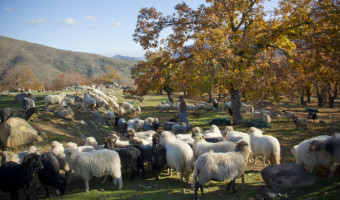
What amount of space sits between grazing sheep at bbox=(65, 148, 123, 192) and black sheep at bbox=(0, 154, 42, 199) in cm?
107

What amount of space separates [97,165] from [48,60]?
88.3 meters

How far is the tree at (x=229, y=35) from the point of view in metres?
12.8

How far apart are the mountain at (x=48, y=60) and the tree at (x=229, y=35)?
58989mm

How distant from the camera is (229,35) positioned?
14.5 metres

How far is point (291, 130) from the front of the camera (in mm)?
14445

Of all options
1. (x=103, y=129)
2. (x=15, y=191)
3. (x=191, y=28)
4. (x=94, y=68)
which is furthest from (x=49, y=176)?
(x=94, y=68)

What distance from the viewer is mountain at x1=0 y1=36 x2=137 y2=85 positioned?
7169cm

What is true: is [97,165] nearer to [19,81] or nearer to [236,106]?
[236,106]

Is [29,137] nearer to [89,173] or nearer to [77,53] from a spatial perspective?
[89,173]

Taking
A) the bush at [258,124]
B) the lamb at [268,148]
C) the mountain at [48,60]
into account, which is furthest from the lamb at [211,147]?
the mountain at [48,60]

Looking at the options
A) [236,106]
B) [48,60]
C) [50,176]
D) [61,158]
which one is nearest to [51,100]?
[61,158]

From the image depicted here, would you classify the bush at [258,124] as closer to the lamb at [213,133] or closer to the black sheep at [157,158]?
the lamb at [213,133]

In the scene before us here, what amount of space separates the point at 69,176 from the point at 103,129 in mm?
6563

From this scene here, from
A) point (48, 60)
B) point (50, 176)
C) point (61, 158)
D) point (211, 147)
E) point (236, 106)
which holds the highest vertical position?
point (48, 60)
